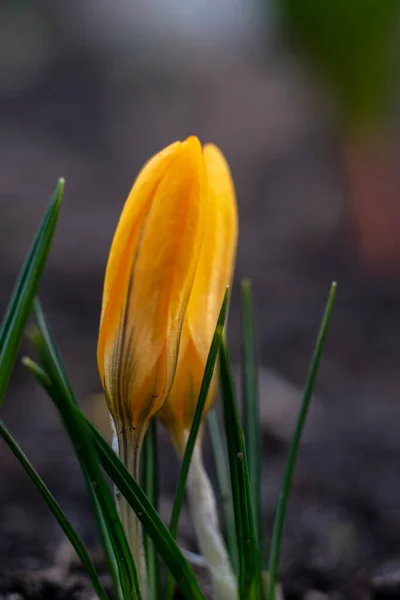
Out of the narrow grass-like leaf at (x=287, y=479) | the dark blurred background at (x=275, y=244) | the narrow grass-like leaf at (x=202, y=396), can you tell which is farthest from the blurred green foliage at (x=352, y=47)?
the narrow grass-like leaf at (x=202, y=396)

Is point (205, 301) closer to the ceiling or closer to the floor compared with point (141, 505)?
closer to the ceiling

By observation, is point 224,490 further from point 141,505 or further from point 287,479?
point 141,505

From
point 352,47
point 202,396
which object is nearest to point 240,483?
point 202,396

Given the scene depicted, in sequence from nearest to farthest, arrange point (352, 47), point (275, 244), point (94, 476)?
point (94, 476)
point (352, 47)
point (275, 244)

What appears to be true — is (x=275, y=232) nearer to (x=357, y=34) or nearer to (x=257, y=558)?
(x=357, y=34)

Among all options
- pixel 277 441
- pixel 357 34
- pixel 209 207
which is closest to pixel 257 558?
pixel 209 207

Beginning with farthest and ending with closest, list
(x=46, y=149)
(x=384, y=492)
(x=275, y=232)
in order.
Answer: (x=46, y=149), (x=275, y=232), (x=384, y=492)

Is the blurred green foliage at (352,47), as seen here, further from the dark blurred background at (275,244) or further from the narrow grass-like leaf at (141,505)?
the narrow grass-like leaf at (141,505)
